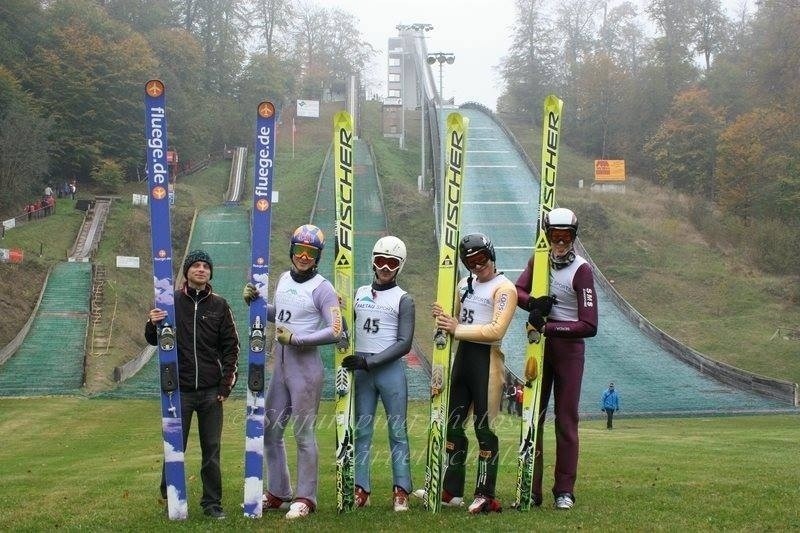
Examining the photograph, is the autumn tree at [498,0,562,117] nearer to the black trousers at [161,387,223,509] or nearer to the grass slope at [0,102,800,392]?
the grass slope at [0,102,800,392]

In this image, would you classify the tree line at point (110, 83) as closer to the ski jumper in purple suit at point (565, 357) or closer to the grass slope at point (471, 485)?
the grass slope at point (471, 485)

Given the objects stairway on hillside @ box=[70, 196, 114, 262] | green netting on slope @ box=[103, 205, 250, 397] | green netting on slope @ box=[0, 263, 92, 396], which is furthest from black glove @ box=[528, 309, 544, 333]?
stairway on hillside @ box=[70, 196, 114, 262]

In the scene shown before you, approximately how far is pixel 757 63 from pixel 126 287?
151ft

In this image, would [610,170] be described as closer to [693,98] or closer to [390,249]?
[693,98]

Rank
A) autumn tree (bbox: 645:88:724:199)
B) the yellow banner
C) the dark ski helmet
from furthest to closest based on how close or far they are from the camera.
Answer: autumn tree (bbox: 645:88:724:199), the yellow banner, the dark ski helmet

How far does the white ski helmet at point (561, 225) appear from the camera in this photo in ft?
26.6

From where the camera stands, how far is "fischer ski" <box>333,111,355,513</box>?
8045 mm

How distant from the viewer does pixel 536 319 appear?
803 cm

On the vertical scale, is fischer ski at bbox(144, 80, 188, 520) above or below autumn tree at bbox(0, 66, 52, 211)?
below

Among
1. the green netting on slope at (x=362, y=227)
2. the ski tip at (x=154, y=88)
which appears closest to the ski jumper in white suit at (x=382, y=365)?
the ski tip at (x=154, y=88)

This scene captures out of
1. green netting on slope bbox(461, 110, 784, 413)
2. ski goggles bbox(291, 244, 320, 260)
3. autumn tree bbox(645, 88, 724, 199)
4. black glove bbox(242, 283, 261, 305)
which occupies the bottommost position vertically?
green netting on slope bbox(461, 110, 784, 413)

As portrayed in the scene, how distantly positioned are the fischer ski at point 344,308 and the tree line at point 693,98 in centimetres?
4549

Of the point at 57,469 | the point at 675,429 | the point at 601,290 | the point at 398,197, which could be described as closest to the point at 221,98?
the point at 398,197

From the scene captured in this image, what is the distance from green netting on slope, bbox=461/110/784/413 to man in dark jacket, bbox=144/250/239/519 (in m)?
20.5
